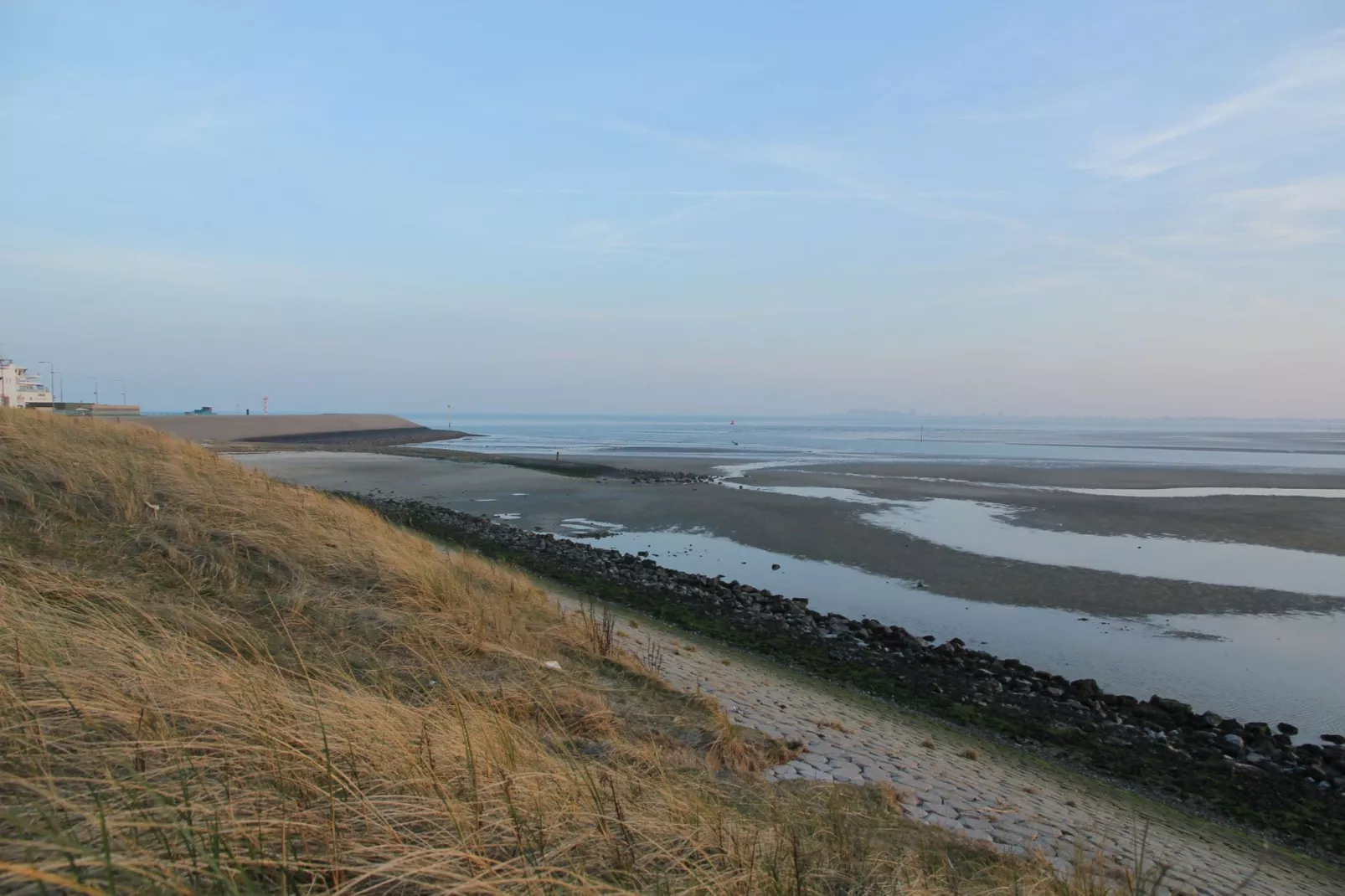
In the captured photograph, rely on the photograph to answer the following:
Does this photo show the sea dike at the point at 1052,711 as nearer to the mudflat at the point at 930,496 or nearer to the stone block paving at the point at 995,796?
the stone block paving at the point at 995,796

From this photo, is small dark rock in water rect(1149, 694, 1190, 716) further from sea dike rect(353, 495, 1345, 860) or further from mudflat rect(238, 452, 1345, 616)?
mudflat rect(238, 452, 1345, 616)

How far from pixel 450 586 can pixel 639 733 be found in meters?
3.85

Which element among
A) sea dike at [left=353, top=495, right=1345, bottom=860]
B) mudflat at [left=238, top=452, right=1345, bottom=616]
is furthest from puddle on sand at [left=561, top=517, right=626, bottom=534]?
sea dike at [left=353, top=495, right=1345, bottom=860]

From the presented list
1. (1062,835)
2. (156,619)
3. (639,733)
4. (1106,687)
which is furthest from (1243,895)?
(156,619)

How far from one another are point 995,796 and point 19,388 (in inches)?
3542

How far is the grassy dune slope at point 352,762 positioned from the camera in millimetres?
2541

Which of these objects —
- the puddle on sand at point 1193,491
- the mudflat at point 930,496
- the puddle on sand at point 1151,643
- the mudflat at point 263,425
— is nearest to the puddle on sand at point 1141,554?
the mudflat at point 930,496

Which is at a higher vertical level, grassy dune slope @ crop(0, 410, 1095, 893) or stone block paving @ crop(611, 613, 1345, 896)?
grassy dune slope @ crop(0, 410, 1095, 893)

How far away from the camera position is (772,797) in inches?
190

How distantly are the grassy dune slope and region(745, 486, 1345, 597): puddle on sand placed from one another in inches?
609

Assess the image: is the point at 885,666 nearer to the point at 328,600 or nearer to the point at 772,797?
the point at 772,797

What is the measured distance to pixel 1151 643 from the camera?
12523mm

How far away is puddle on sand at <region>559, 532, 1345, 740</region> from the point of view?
33.2 ft

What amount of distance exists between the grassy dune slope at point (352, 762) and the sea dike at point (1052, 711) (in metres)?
4.12
